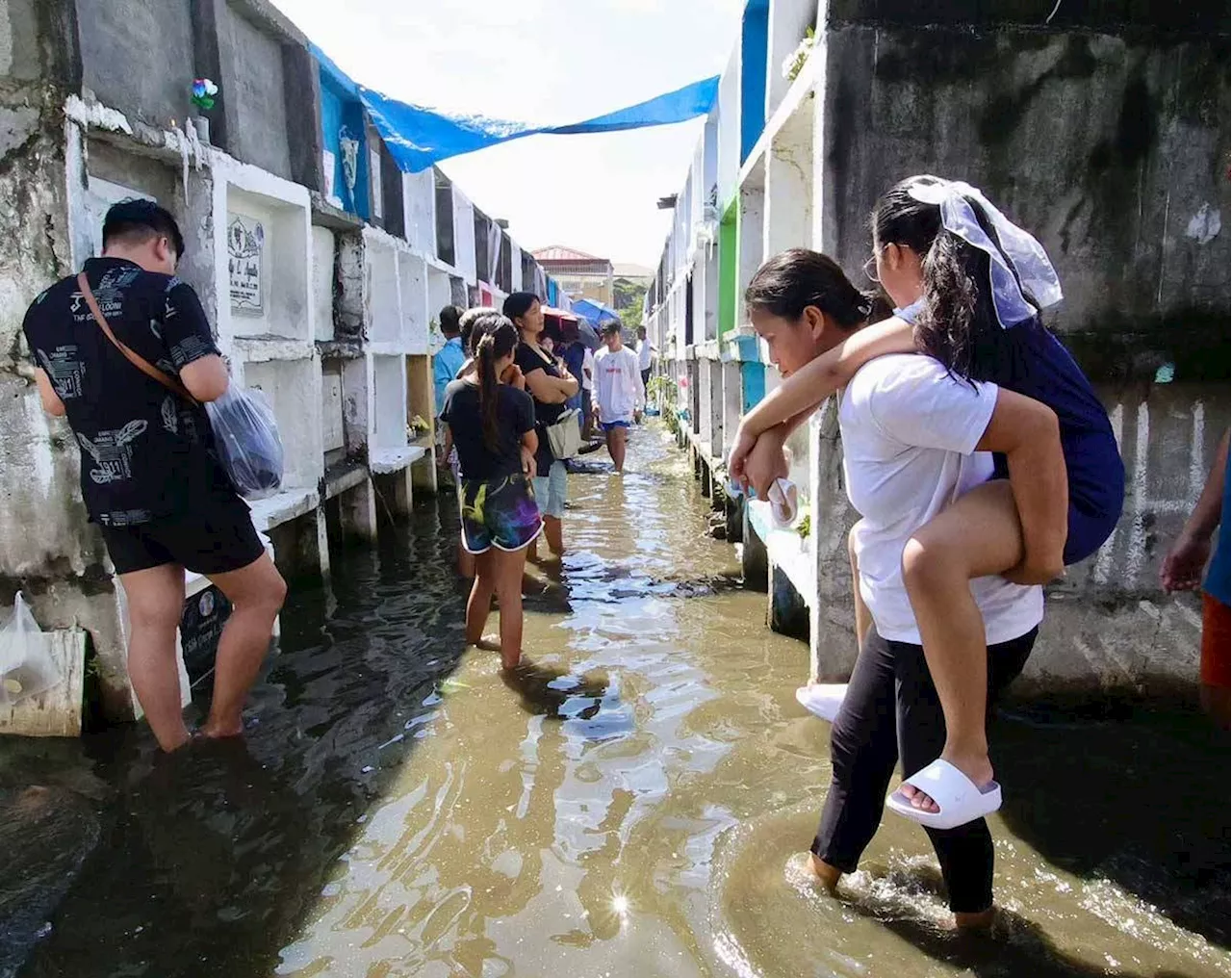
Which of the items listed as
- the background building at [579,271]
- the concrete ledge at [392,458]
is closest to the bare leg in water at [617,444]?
the concrete ledge at [392,458]

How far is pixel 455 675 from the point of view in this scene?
4.47 metres

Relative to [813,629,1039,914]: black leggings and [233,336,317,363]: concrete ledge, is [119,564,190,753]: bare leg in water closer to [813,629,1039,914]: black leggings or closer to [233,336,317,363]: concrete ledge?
[233,336,317,363]: concrete ledge

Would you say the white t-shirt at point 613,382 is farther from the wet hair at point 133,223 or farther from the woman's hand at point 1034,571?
the woman's hand at point 1034,571

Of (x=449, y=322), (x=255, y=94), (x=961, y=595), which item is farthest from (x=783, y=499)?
(x=449, y=322)

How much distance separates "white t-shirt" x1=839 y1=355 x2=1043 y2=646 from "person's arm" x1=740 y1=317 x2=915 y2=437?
8 cm

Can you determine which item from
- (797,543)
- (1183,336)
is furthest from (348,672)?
(1183,336)

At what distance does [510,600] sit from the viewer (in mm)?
4445

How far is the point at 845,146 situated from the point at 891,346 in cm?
179

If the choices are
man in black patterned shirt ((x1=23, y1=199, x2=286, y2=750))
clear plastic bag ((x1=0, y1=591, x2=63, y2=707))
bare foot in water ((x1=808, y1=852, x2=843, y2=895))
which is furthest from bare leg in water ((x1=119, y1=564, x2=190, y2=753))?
bare foot in water ((x1=808, y1=852, x2=843, y2=895))

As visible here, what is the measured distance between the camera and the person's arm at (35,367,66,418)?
3.29 meters

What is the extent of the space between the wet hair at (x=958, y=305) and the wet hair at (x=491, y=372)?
2.60 metres

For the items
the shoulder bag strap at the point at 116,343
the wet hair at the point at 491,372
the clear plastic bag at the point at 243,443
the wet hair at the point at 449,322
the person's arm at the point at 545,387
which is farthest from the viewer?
the wet hair at the point at 449,322

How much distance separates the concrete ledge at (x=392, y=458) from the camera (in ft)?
24.8

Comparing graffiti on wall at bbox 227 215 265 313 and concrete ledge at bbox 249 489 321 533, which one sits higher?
graffiti on wall at bbox 227 215 265 313
